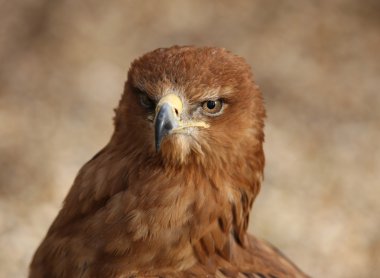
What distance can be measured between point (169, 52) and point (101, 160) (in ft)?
1.67

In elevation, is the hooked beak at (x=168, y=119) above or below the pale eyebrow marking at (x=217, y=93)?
below

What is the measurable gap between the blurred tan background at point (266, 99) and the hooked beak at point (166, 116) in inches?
117

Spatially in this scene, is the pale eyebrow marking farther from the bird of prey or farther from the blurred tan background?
the blurred tan background

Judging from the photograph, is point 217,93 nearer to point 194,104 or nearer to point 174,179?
point 194,104

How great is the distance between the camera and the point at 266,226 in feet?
20.5

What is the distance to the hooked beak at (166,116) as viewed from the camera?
10.1 feet

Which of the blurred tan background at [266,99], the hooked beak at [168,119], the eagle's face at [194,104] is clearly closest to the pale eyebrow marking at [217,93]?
the eagle's face at [194,104]

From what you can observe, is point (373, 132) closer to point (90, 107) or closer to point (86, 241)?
point (90, 107)

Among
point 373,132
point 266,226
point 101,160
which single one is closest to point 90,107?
point 266,226

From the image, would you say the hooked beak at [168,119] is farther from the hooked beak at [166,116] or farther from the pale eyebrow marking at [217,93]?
the pale eyebrow marking at [217,93]

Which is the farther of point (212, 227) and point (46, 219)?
point (46, 219)

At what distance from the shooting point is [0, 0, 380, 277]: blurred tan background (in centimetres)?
623

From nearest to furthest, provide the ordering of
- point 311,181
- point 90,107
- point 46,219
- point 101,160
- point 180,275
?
point 180,275, point 101,160, point 46,219, point 311,181, point 90,107

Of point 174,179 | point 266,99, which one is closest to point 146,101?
point 174,179
